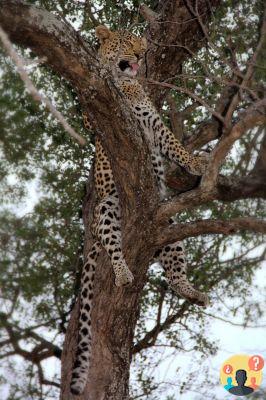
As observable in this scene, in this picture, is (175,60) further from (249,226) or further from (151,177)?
(249,226)

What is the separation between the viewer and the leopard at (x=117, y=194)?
5281 millimetres

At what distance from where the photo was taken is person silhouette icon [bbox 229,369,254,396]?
631 cm

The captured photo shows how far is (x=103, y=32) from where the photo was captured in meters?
6.55

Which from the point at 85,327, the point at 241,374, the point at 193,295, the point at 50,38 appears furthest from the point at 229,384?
the point at 50,38

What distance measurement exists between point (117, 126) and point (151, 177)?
1.72 ft

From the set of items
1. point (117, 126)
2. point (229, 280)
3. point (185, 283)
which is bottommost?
point (185, 283)

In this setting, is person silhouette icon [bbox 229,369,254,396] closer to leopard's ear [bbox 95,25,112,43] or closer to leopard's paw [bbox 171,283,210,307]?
leopard's paw [bbox 171,283,210,307]

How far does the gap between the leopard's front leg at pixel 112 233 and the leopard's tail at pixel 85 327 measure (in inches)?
8.5

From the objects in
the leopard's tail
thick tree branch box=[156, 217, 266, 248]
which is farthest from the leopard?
thick tree branch box=[156, 217, 266, 248]

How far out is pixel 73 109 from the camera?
7.54m

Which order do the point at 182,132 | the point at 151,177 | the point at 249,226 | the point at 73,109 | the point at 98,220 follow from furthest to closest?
the point at 73,109, the point at 182,132, the point at 98,220, the point at 151,177, the point at 249,226

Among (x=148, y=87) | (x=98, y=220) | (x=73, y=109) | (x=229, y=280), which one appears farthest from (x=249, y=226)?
(x=229, y=280)

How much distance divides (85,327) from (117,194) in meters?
1.12

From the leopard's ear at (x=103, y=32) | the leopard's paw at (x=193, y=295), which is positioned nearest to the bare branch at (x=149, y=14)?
the leopard's ear at (x=103, y=32)
